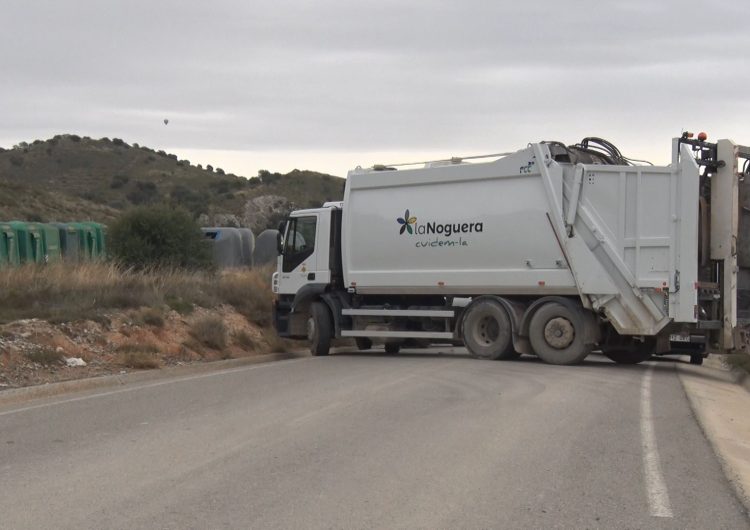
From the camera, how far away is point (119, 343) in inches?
684

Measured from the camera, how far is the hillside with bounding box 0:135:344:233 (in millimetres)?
78188

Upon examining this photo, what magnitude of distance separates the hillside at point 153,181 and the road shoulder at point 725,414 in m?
57.6

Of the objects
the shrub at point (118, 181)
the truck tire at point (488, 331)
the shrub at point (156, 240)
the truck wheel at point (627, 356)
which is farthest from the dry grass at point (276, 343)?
the shrub at point (118, 181)

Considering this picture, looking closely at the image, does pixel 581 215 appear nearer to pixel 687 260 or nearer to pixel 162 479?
pixel 687 260

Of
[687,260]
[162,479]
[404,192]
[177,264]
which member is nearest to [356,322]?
[404,192]

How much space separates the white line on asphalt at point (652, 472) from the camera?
680cm

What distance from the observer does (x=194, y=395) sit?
42.4 ft

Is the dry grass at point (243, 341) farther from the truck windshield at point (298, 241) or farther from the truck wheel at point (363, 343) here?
the truck wheel at point (363, 343)

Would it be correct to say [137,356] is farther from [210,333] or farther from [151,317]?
[210,333]

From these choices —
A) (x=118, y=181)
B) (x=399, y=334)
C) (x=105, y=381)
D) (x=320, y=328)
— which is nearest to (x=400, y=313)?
(x=399, y=334)

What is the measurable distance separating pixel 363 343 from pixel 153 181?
6682cm

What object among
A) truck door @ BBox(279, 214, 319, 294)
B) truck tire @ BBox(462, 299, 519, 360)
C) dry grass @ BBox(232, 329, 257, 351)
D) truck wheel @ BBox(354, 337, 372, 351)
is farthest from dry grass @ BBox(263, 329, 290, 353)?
truck tire @ BBox(462, 299, 519, 360)

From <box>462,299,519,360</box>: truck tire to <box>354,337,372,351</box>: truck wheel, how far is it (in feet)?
12.4

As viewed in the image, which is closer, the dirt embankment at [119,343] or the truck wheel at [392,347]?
the dirt embankment at [119,343]
